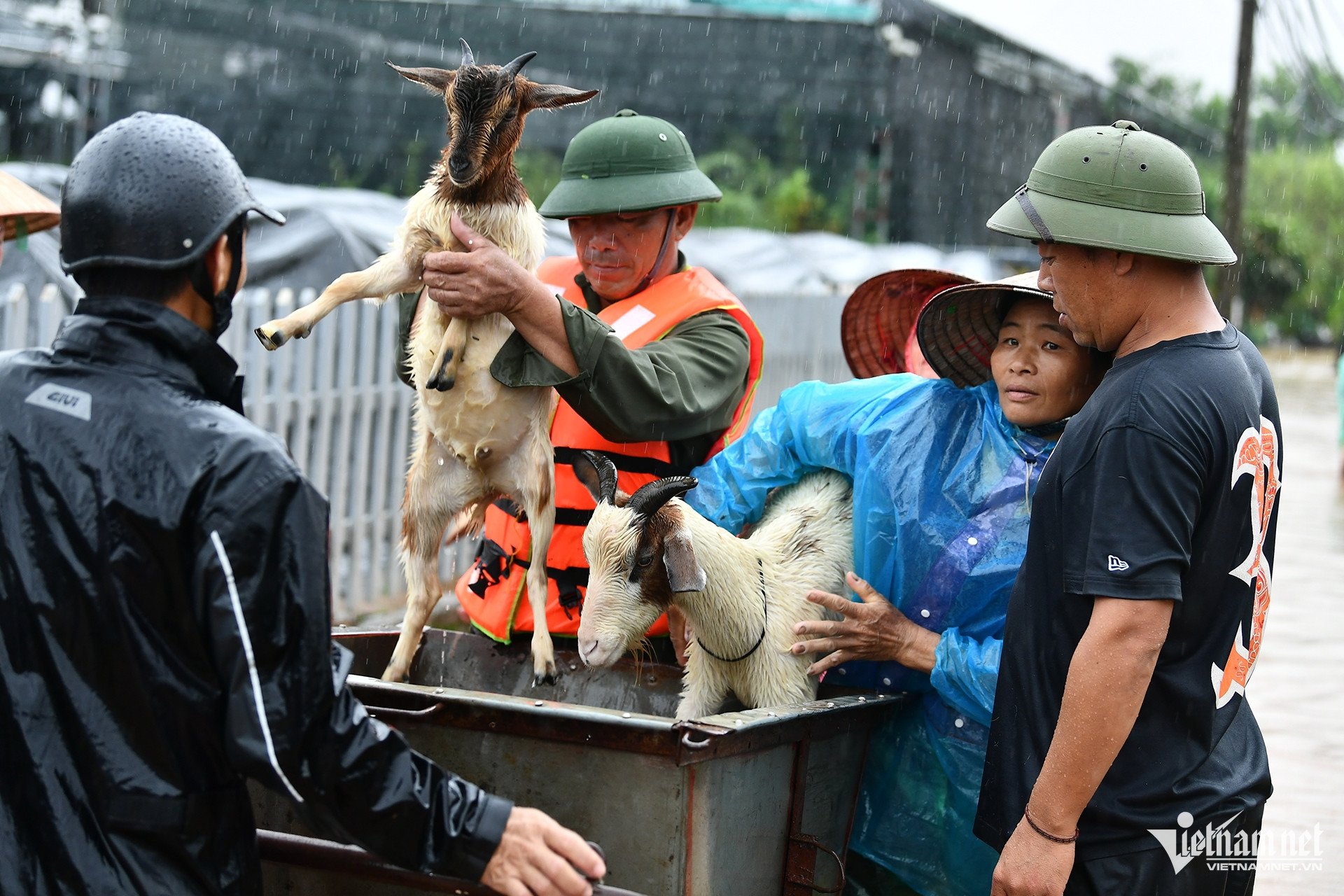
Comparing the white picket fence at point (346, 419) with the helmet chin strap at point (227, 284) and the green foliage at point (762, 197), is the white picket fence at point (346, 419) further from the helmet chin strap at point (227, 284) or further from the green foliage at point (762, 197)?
the green foliage at point (762, 197)

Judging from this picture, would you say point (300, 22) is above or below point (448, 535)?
Answer: above

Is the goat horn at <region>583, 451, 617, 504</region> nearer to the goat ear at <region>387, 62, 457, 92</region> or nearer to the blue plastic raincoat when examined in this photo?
the blue plastic raincoat

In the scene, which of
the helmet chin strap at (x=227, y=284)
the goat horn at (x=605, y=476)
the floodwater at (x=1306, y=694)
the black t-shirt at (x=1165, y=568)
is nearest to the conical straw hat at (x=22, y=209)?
the goat horn at (x=605, y=476)

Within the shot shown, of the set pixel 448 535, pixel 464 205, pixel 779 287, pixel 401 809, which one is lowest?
pixel 779 287

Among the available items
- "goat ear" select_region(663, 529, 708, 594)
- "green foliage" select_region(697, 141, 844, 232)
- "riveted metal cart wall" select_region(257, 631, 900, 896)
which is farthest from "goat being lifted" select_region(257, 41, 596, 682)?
"green foliage" select_region(697, 141, 844, 232)

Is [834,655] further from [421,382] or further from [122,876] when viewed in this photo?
[122,876]

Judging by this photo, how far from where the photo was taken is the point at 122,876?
6.21 ft

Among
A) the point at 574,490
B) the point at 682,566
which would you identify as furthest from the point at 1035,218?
the point at 574,490

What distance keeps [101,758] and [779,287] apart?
1537cm

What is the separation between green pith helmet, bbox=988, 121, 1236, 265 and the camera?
8.32ft

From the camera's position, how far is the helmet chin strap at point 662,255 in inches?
154

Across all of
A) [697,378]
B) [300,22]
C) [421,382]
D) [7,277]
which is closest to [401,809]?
[421,382]

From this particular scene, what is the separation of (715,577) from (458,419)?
0.79 meters

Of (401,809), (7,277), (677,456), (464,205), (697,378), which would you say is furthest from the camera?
(7,277)
